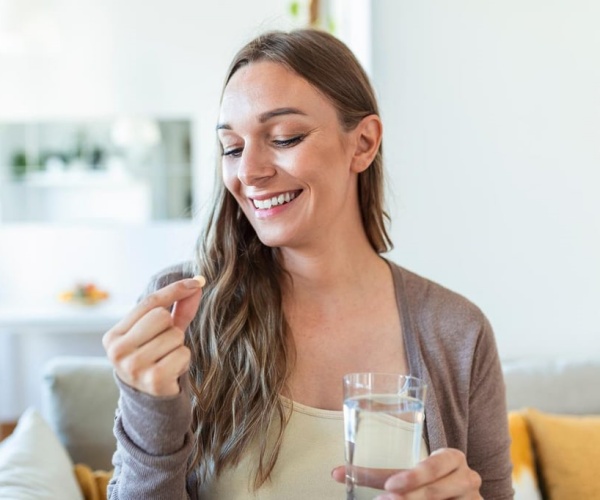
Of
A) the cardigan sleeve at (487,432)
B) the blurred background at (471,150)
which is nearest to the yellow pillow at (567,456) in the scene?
Answer: the blurred background at (471,150)

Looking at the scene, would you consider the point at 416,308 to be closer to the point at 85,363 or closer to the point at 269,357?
the point at 269,357

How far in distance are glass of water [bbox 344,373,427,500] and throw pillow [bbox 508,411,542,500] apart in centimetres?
116

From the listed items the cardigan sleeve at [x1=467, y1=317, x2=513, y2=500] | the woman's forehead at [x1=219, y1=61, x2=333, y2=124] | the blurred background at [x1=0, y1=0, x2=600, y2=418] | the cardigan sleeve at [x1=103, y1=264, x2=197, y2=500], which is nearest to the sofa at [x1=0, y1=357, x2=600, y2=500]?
the blurred background at [x1=0, y1=0, x2=600, y2=418]

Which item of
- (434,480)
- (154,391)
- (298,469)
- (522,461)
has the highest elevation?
(154,391)

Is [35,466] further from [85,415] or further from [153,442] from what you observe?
[153,442]

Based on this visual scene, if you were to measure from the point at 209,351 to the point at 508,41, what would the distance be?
150 centimetres

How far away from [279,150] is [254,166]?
55 mm

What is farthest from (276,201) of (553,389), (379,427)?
(553,389)

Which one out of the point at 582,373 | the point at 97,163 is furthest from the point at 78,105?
the point at 582,373

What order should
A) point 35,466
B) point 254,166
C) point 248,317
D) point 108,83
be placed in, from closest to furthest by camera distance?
point 254,166 < point 248,317 < point 35,466 < point 108,83

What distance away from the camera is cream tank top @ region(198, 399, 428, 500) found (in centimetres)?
140

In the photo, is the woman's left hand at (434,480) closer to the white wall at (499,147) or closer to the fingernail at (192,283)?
the fingernail at (192,283)

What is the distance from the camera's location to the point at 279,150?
56.1 inches

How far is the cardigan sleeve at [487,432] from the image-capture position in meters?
1.56
